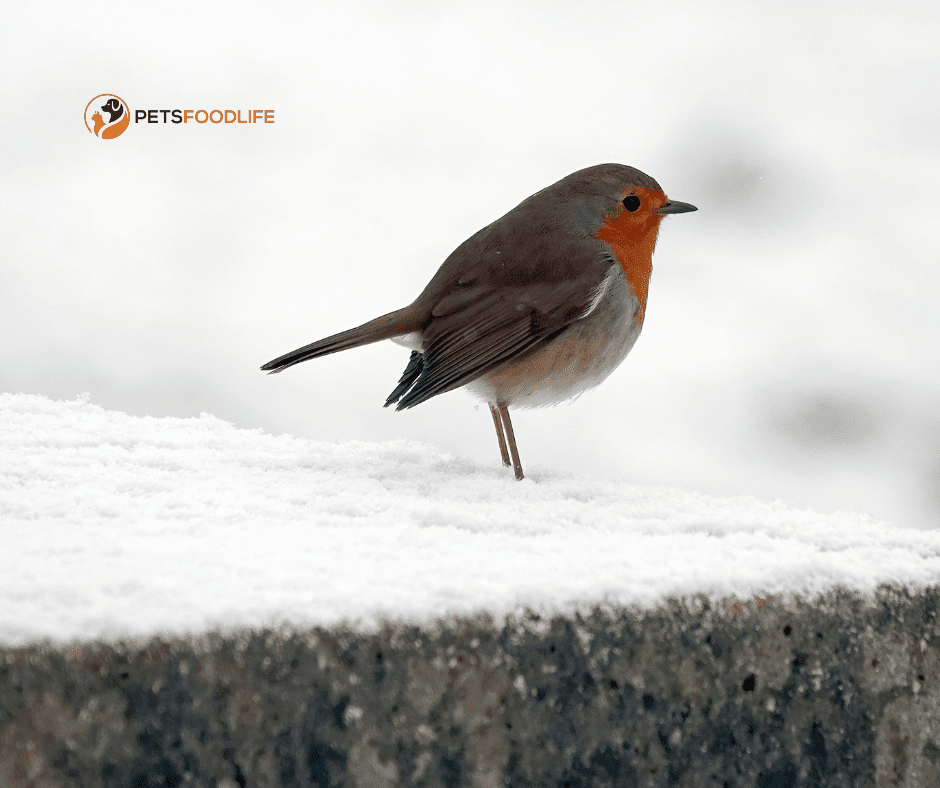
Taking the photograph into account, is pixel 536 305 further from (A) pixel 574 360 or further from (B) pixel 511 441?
(B) pixel 511 441

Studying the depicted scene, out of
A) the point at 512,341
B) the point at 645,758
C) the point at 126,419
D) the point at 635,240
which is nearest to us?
the point at 645,758

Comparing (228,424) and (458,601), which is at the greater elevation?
(228,424)

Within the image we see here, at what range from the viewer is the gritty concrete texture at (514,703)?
0.84 metres

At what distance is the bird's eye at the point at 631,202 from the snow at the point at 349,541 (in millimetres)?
572

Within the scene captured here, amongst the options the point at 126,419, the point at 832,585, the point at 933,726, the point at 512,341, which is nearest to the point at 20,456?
the point at 126,419

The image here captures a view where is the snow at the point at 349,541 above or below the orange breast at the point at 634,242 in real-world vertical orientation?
below

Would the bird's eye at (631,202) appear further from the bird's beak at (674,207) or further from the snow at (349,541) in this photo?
the snow at (349,541)

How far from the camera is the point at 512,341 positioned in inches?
65.7

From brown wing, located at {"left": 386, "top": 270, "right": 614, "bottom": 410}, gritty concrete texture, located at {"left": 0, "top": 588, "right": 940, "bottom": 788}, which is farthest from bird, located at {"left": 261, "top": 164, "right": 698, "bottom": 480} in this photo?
gritty concrete texture, located at {"left": 0, "top": 588, "right": 940, "bottom": 788}

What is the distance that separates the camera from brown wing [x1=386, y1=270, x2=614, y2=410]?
5.41 ft

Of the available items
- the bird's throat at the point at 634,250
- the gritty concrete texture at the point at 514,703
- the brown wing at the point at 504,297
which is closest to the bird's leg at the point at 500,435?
the brown wing at the point at 504,297

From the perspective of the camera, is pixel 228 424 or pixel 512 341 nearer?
pixel 512 341

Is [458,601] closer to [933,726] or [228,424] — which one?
[933,726]

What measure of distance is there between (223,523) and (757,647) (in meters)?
0.71
